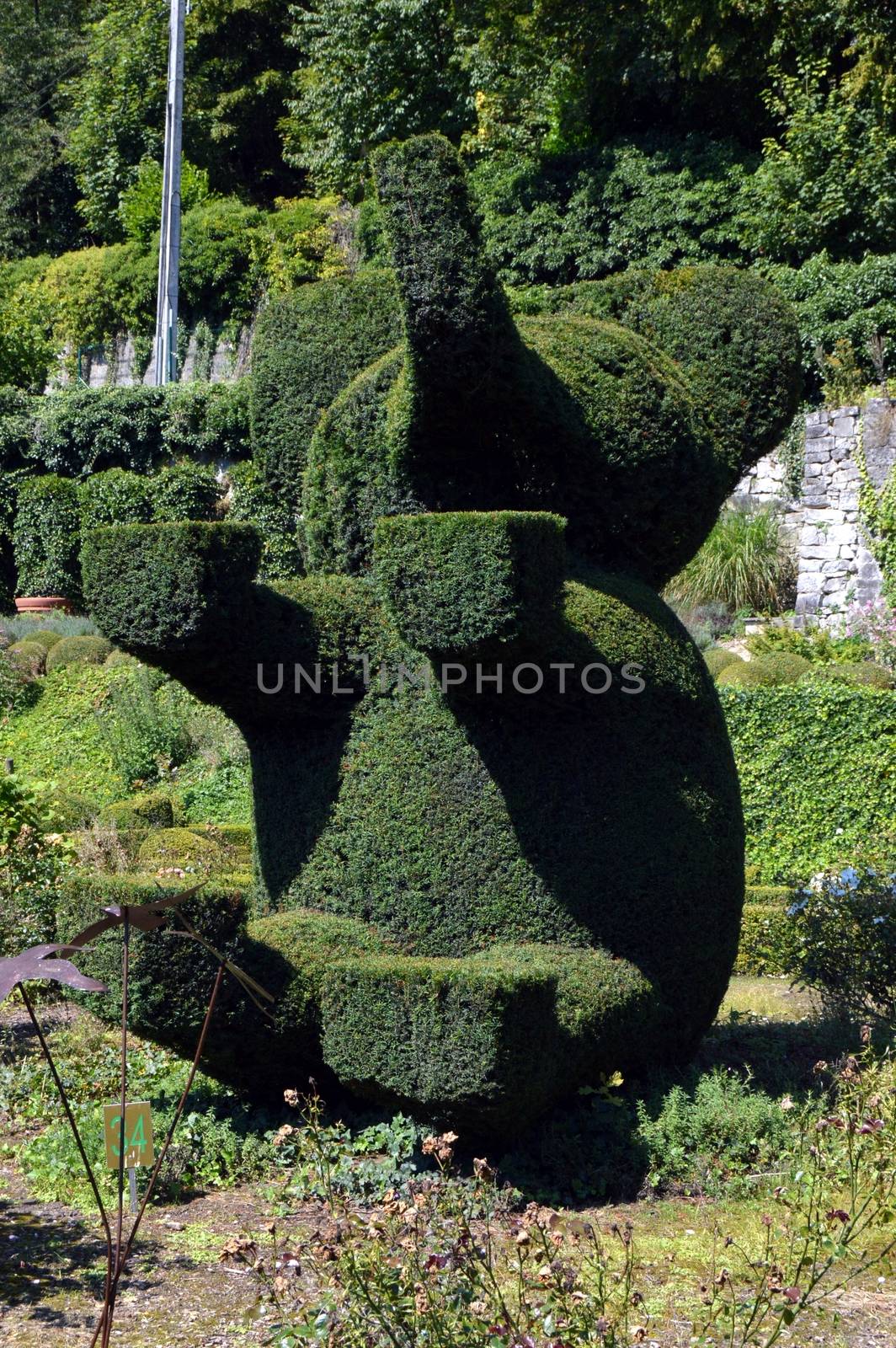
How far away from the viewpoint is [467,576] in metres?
4.25

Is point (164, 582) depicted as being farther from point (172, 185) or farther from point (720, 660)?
point (172, 185)

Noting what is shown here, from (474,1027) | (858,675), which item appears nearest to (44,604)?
(858,675)

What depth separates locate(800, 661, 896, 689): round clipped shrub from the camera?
12.2 metres

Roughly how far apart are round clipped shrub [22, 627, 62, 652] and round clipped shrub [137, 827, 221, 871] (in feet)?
27.3

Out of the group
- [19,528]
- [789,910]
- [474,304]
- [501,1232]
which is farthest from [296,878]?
[19,528]

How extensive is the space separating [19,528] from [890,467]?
42.0 feet

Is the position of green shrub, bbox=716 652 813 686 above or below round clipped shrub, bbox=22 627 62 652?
below

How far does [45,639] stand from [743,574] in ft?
28.3

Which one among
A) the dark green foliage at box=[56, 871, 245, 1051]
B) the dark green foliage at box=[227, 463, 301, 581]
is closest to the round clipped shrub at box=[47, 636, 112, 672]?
the dark green foliage at box=[227, 463, 301, 581]

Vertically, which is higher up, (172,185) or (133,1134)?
(172,185)

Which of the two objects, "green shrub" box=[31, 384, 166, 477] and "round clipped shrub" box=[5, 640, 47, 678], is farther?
"green shrub" box=[31, 384, 166, 477]

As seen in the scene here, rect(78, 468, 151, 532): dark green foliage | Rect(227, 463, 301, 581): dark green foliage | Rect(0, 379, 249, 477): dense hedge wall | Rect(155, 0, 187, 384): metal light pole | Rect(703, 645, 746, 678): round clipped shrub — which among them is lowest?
Rect(703, 645, 746, 678): round clipped shrub

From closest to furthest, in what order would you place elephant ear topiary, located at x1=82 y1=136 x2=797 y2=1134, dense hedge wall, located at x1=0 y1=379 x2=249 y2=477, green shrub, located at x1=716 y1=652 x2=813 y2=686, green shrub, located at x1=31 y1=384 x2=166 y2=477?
elephant ear topiary, located at x1=82 y1=136 x2=797 y2=1134
green shrub, located at x1=716 y1=652 x2=813 y2=686
dense hedge wall, located at x1=0 y1=379 x2=249 y2=477
green shrub, located at x1=31 y1=384 x2=166 y2=477

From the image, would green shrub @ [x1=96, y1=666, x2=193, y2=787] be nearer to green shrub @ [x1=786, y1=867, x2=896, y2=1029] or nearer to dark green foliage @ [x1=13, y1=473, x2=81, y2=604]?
dark green foliage @ [x1=13, y1=473, x2=81, y2=604]
